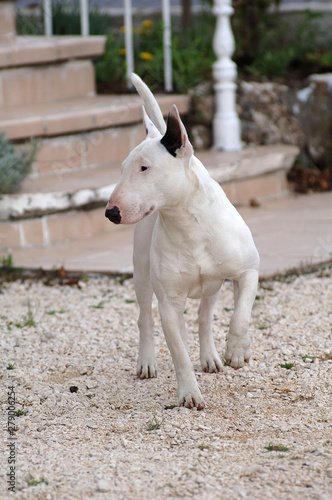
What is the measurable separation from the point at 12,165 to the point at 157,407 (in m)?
2.98

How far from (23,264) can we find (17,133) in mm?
1313

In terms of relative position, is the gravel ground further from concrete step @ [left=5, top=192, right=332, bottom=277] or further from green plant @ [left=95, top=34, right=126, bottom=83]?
green plant @ [left=95, top=34, right=126, bottom=83]

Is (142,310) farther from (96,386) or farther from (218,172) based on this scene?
(218,172)

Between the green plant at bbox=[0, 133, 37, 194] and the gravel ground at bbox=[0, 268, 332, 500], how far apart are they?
1.10 m

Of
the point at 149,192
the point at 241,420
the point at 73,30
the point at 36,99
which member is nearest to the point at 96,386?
the point at 241,420

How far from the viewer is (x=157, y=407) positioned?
134 inches

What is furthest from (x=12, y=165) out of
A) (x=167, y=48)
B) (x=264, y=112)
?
(x=264, y=112)

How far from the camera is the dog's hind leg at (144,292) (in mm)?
3531

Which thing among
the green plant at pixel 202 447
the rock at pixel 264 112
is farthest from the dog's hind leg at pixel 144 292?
the rock at pixel 264 112

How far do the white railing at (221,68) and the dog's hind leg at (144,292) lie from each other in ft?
13.3

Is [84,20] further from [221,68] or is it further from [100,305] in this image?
[100,305]

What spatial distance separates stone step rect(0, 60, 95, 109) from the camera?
7082 millimetres

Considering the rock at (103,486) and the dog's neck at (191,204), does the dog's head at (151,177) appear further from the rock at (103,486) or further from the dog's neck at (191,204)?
the rock at (103,486)

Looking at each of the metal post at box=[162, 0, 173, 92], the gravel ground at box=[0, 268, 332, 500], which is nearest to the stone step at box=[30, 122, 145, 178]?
the metal post at box=[162, 0, 173, 92]
